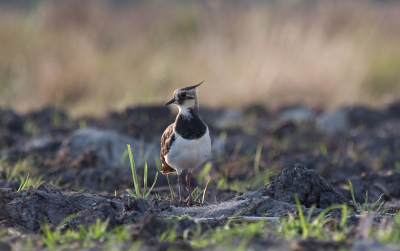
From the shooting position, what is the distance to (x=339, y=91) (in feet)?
37.4

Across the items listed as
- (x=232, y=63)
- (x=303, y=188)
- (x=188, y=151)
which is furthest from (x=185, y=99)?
(x=232, y=63)

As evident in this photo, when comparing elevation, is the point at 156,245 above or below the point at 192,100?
below

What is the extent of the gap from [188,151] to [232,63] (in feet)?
26.9

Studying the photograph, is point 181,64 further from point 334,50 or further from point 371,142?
point 371,142

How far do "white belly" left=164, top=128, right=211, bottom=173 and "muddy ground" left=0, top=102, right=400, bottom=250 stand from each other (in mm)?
335

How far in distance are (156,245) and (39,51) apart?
11570 millimetres

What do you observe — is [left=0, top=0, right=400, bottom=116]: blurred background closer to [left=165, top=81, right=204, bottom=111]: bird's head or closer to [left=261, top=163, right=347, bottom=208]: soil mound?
[left=165, top=81, right=204, bottom=111]: bird's head

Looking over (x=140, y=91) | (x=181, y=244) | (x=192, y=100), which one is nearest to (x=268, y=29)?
(x=140, y=91)

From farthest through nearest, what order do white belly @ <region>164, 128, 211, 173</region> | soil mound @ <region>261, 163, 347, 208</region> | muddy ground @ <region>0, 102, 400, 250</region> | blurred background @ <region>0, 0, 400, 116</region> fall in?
1. blurred background @ <region>0, 0, 400, 116</region>
2. white belly @ <region>164, 128, 211, 173</region>
3. soil mound @ <region>261, 163, 347, 208</region>
4. muddy ground @ <region>0, 102, 400, 250</region>

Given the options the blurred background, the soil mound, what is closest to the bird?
the soil mound

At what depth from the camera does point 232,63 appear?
39.0 ft

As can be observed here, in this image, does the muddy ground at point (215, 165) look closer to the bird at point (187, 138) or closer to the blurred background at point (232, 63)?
the bird at point (187, 138)

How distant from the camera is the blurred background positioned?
1117 cm

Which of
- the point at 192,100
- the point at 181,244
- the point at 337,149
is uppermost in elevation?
the point at 192,100
